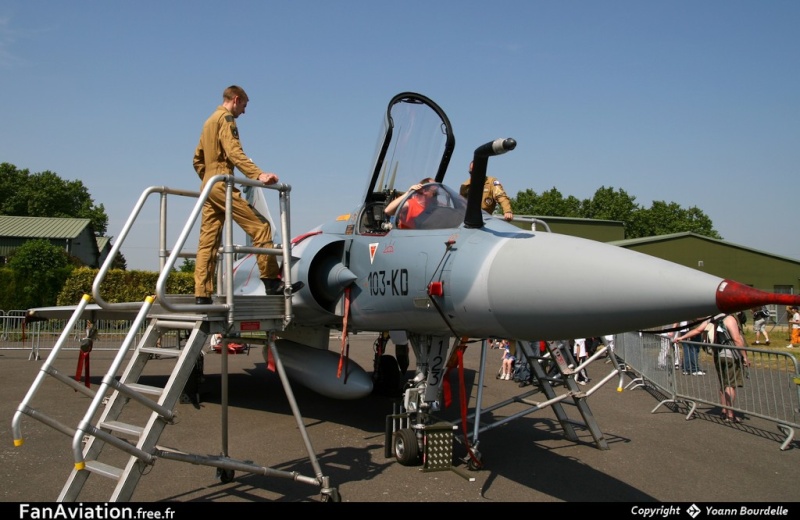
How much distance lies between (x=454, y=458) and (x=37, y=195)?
65.1 m

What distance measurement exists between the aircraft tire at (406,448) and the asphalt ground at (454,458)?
0.32ft

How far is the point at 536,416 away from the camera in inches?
345

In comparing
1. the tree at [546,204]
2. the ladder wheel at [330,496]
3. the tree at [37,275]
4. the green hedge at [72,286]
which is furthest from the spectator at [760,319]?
the tree at [546,204]

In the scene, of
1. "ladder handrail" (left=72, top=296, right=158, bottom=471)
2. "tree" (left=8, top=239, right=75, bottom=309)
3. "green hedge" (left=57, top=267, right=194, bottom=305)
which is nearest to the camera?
"ladder handrail" (left=72, top=296, right=158, bottom=471)

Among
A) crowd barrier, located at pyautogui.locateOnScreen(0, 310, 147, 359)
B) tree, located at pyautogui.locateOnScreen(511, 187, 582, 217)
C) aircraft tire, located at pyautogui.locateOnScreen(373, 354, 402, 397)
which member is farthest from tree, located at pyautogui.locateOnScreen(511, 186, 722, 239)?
aircraft tire, located at pyautogui.locateOnScreen(373, 354, 402, 397)

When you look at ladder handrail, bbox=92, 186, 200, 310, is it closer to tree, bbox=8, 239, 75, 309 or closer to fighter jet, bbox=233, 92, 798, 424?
fighter jet, bbox=233, 92, 798, 424

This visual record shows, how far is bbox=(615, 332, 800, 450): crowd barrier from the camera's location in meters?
7.76

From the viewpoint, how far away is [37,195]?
59.7 meters

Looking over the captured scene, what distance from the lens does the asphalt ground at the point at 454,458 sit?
505cm

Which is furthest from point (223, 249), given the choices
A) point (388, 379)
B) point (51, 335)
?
point (51, 335)

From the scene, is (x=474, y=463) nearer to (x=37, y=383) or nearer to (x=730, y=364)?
(x=37, y=383)

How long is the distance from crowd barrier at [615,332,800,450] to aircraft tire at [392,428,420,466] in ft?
14.3

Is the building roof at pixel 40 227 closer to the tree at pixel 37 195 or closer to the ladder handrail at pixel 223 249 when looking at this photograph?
the tree at pixel 37 195

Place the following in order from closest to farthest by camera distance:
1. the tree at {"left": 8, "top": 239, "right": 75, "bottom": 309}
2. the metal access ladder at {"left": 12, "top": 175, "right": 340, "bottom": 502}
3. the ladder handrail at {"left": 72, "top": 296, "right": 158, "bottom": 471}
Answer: the ladder handrail at {"left": 72, "top": 296, "right": 158, "bottom": 471}
the metal access ladder at {"left": 12, "top": 175, "right": 340, "bottom": 502}
the tree at {"left": 8, "top": 239, "right": 75, "bottom": 309}
